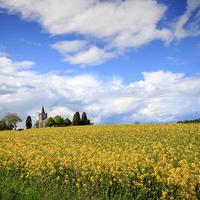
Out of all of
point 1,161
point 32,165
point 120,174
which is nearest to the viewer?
point 120,174

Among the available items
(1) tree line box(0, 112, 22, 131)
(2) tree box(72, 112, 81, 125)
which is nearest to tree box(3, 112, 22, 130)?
(1) tree line box(0, 112, 22, 131)

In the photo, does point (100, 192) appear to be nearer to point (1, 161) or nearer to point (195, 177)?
point (195, 177)

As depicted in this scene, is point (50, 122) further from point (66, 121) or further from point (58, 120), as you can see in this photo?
point (66, 121)

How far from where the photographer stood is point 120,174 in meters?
6.36

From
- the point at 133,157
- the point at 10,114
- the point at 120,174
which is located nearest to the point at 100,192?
the point at 120,174

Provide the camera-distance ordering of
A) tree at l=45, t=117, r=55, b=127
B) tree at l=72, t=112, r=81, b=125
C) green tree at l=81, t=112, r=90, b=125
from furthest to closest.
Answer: tree at l=45, t=117, r=55, b=127 → green tree at l=81, t=112, r=90, b=125 → tree at l=72, t=112, r=81, b=125

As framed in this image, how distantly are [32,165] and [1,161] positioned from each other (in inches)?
92.6

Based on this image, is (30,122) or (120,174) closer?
(120,174)

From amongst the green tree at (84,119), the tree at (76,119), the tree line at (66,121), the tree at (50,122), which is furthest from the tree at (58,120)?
the tree at (76,119)

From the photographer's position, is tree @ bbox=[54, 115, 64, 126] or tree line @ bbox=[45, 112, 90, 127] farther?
tree @ bbox=[54, 115, 64, 126]

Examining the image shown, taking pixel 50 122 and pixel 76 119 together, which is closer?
pixel 76 119

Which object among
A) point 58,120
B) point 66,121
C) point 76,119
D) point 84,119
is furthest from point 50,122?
point 76,119

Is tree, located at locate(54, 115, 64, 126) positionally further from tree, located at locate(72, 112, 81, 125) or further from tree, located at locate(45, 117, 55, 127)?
tree, located at locate(72, 112, 81, 125)

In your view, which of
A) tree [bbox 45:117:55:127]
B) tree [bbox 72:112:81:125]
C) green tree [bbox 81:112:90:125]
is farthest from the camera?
tree [bbox 45:117:55:127]
